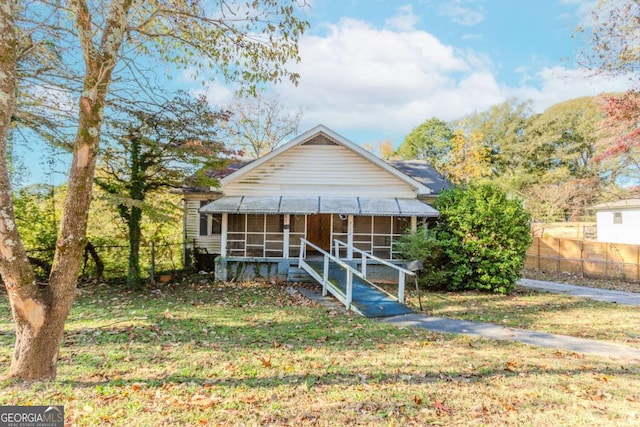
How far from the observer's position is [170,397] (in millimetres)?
3793

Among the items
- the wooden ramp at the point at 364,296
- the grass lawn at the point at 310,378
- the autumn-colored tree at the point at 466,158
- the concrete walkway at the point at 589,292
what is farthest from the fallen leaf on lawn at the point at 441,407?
the autumn-colored tree at the point at 466,158

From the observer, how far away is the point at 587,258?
659 inches

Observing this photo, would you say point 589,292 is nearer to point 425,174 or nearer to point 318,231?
point 425,174

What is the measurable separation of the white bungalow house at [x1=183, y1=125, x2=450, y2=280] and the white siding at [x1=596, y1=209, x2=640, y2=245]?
17682 mm

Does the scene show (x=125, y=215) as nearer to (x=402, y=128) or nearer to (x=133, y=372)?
(x=133, y=372)

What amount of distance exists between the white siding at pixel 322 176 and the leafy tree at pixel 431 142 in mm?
21927

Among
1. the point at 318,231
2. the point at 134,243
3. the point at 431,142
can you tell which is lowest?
the point at 134,243

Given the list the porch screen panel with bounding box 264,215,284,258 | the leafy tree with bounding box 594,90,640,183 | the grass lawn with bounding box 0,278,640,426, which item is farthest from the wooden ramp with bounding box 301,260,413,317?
the leafy tree with bounding box 594,90,640,183

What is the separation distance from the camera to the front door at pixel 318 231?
Result: 16.3m

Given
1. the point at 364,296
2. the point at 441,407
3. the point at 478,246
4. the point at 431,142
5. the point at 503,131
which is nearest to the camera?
the point at 441,407

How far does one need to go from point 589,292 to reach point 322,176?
34.7 ft

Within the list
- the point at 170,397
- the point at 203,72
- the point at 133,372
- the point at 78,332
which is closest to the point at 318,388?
the point at 170,397

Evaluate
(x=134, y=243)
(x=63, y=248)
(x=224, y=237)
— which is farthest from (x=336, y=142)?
(x=63, y=248)

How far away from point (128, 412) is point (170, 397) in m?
0.43
